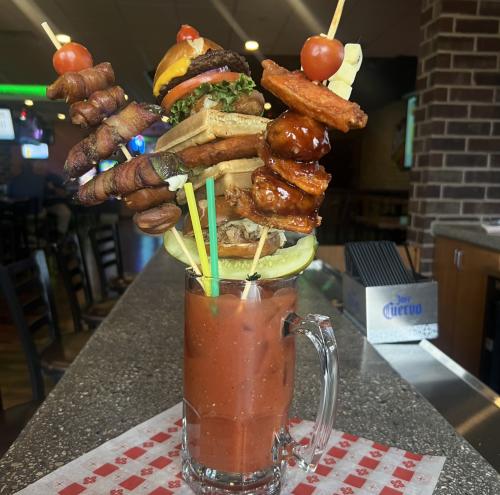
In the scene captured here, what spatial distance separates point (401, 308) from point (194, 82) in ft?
3.17

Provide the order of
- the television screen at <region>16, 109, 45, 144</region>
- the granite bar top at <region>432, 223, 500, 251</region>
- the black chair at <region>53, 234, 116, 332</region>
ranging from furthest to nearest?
the television screen at <region>16, 109, 45, 144</region> < the black chair at <region>53, 234, 116, 332</region> < the granite bar top at <region>432, 223, 500, 251</region>

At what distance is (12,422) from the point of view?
4.85 feet

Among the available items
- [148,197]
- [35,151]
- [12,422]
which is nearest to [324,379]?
[148,197]

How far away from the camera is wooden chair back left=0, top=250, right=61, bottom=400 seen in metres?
1.71

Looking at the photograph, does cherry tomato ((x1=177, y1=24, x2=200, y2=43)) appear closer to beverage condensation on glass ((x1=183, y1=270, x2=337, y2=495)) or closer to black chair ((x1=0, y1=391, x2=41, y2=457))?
beverage condensation on glass ((x1=183, y1=270, x2=337, y2=495))

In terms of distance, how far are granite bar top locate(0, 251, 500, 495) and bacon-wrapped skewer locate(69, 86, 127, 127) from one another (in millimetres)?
504

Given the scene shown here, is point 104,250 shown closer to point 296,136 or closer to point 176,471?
point 176,471

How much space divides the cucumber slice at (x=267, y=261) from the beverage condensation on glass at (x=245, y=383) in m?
0.02

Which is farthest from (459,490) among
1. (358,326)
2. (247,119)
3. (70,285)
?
(70,285)

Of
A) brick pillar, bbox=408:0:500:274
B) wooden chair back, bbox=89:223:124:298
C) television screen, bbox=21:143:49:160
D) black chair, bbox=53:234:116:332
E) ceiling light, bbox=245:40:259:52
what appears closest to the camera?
black chair, bbox=53:234:116:332

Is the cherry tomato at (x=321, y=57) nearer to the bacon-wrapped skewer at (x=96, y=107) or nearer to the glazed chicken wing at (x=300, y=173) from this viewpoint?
the glazed chicken wing at (x=300, y=173)

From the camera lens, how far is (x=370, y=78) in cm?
823

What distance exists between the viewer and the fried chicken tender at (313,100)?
537mm

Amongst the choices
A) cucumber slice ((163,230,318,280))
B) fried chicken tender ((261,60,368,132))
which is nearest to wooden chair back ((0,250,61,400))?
cucumber slice ((163,230,318,280))
